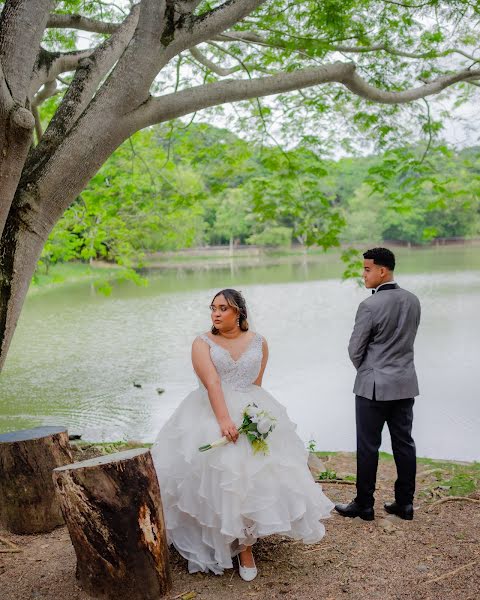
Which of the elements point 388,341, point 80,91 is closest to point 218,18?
point 80,91

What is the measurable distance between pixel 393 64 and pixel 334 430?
4809 mm

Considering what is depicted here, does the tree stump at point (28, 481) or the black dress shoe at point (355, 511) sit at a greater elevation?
the tree stump at point (28, 481)

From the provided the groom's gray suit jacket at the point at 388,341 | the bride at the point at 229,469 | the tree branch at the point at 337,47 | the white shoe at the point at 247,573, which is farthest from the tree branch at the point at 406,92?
the white shoe at the point at 247,573

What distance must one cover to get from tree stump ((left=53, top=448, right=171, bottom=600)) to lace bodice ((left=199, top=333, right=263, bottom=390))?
677 mm

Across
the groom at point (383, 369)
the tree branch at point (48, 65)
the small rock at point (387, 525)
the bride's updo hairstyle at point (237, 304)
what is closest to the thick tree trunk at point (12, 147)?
the tree branch at point (48, 65)

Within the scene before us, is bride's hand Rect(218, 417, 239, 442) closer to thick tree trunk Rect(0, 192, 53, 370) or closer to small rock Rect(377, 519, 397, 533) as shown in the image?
small rock Rect(377, 519, 397, 533)

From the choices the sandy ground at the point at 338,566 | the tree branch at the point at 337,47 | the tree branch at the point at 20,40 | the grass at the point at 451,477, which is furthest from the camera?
the tree branch at the point at 337,47

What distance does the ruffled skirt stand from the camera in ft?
11.0

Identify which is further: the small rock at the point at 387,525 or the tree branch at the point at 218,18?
the tree branch at the point at 218,18

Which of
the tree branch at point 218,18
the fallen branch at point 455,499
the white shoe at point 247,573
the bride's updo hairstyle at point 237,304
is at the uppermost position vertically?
the tree branch at point 218,18

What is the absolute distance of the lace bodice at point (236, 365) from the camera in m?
3.66

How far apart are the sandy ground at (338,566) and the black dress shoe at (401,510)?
0.06 m

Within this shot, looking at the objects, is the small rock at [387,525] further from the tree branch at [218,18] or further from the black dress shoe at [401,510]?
the tree branch at [218,18]

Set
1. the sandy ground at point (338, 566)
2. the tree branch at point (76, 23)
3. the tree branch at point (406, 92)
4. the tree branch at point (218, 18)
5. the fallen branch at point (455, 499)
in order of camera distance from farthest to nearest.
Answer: the tree branch at point (406, 92) → the tree branch at point (76, 23) → the fallen branch at point (455, 499) → the tree branch at point (218, 18) → the sandy ground at point (338, 566)
